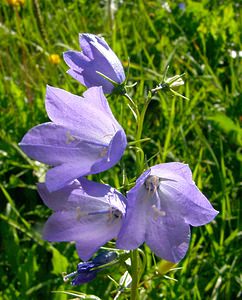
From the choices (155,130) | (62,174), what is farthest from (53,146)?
(155,130)

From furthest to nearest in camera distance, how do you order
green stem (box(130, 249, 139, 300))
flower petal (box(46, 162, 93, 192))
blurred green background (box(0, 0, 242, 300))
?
blurred green background (box(0, 0, 242, 300)) < green stem (box(130, 249, 139, 300)) < flower petal (box(46, 162, 93, 192))

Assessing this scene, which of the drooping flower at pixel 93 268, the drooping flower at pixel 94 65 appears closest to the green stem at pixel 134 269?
the drooping flower at pixel 93 268

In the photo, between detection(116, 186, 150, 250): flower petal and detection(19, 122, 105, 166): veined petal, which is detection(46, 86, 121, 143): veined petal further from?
detection(116, 186, 150, 250): flower petal

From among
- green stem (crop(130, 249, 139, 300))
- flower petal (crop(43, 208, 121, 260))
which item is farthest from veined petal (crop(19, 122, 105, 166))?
green stem (crop(130, 249, 139, 300))

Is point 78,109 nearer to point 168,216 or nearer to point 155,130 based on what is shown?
point 168,216

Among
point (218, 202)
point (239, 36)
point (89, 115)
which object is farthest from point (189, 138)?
point (89, 115)

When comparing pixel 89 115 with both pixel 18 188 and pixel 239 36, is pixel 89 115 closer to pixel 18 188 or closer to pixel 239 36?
pixel 18 188
